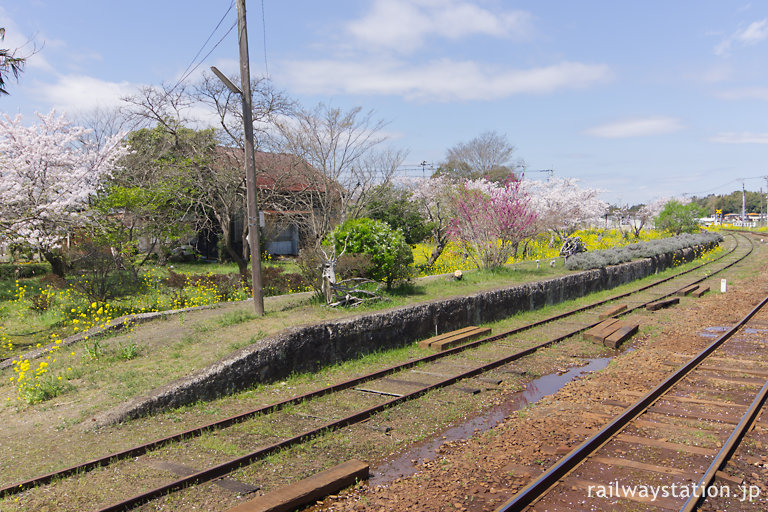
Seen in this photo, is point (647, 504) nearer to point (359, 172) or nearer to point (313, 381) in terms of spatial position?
point (313, 381)

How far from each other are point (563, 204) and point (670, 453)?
118 feet

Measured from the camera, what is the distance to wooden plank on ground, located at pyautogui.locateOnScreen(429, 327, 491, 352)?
1168 centimetres

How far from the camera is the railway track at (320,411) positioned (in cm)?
568

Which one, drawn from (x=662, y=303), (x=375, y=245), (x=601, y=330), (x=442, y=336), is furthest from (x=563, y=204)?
(x=442, y=336)

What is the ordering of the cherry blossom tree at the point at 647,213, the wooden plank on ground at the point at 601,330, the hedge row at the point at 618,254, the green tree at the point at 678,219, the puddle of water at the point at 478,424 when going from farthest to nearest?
the cherry blossom tree at the point at 647,213, the green tree at the point at 678,219, the hedge row at the point at 618,254, the wooden plank on ground at the point at 601,330, the puddle of water at the point at 478,424

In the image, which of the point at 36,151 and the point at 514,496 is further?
the point at 36,151

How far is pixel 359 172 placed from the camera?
84.3 ft

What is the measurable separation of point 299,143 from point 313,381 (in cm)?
1633

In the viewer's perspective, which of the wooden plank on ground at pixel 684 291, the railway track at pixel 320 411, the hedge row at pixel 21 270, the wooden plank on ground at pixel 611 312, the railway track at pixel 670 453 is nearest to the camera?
the railway track at pixel 670 453

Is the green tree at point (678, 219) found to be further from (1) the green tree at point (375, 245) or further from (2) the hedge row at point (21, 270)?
(2) the hedge row at point (21, 270)

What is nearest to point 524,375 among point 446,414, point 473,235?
point 446,414

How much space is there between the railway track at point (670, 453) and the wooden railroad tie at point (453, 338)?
13.5ft

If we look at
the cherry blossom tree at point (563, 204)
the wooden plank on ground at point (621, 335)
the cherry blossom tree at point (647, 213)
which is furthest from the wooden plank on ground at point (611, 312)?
the cherry blossom tree at point (647, 213)

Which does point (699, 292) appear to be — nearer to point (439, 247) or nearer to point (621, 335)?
point (621, 335)
